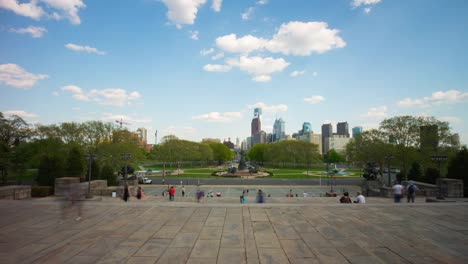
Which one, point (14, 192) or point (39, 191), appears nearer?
point (14, 192)

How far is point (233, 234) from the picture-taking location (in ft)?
29.1

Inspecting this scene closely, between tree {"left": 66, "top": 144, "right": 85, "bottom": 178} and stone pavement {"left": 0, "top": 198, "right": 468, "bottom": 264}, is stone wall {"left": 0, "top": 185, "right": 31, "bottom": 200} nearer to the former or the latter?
stone pavement {"left": 0, "top": 198, "right": 468, "bottom": 264}

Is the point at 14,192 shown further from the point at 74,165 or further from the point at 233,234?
the point at 233,234

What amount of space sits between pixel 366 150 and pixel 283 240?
5022cm

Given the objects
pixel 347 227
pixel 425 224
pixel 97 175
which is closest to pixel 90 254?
pixel 347 227

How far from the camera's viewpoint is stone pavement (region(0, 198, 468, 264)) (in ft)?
22.9

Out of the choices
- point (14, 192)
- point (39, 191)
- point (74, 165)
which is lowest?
point (39, 191)

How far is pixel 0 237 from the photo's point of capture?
8.56 meters

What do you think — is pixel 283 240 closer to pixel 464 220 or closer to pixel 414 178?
pixel 464 220

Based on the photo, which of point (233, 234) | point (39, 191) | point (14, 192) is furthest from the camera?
point (39, 191)

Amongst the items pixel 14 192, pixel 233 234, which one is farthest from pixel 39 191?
pixel 233 234

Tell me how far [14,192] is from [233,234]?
63.1 ft

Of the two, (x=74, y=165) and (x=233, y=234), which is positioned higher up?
(x=74, y=165)

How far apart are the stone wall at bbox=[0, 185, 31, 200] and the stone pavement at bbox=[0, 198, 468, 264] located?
17.4ft
